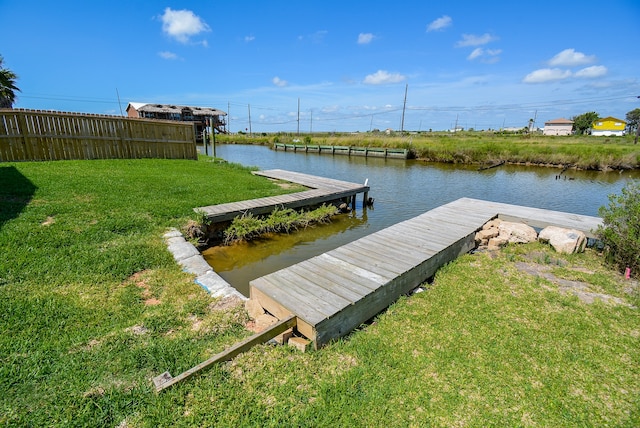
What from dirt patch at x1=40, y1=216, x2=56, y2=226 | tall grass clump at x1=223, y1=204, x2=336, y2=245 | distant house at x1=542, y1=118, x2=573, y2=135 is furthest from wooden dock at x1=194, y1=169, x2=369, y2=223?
distant house at x1=542, y1=118, x2=573, y2=135

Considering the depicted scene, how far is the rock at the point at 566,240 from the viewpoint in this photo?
585cm

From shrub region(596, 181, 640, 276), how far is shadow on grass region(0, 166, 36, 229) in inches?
396

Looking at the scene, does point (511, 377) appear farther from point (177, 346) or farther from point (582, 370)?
point (177, 346)

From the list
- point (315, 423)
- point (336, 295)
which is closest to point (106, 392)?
point (315, 423)

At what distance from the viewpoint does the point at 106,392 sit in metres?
2.23

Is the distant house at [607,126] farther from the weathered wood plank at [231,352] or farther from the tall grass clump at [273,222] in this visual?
the weathered wood plank at [231,352]

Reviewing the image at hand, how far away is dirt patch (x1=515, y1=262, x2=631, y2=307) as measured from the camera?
4.19m

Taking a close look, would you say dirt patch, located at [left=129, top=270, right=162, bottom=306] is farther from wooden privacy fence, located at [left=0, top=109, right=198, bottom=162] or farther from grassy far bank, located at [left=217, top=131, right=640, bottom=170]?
grassy far bank, located at [left=217, top=131, right=640, bottom=170]

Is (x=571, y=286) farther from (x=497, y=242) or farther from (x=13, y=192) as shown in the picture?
(x=13, y=192)

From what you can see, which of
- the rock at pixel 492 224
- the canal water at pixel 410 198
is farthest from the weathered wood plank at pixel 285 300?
the rock at pixel 492 224

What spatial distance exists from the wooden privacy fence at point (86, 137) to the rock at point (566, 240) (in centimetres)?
1341

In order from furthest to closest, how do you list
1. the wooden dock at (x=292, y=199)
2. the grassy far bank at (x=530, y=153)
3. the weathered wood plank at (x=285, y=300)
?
1. the grassy far bank at (x=530, y=153)
2. the wooden dock at (x=292, y=199)
3. the weathered wood plank at (x=285, y=300)

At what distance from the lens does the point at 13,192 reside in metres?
6.26

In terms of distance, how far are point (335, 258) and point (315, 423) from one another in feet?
8.37
